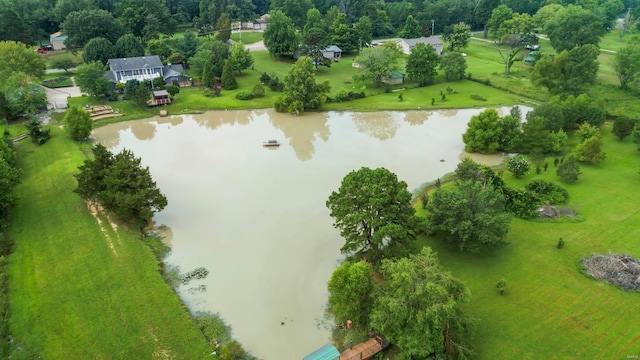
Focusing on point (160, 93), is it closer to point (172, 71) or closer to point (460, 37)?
point (172, 71)

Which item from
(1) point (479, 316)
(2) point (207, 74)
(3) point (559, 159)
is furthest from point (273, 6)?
(1) point (479, 316)

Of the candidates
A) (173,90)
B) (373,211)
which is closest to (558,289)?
(373,211)

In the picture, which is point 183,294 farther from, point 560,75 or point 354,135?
point 560,75

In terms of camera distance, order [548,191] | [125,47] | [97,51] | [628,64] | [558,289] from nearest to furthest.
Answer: [558,289], [548,191], [628,64], [97,51], [125,47]

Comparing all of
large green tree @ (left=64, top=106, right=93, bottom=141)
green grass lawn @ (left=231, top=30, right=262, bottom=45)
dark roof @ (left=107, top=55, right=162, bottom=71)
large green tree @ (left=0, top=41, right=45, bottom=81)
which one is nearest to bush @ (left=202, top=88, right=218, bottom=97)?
dark roof @ (left=107, top=55, right=162, bottom=71)

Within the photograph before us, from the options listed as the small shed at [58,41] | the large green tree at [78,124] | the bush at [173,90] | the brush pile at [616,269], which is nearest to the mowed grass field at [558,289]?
the brush pile at [616,269]

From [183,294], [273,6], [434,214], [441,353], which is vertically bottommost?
[183,294]
